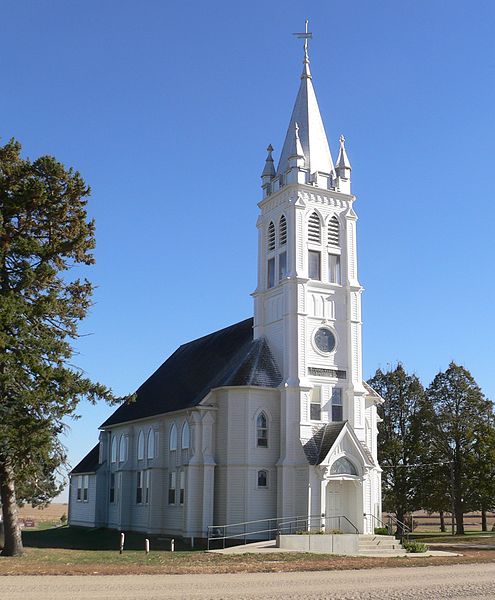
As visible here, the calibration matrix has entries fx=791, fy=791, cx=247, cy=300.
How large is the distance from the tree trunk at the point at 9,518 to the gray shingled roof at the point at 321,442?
15414 millimetres

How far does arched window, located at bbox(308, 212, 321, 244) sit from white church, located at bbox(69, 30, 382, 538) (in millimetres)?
55

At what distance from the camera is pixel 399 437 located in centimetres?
5622

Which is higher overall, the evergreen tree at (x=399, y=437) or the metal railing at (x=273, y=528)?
the evergreen tree at (x=399, y=437)

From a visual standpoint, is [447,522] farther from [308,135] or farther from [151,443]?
[308,135]

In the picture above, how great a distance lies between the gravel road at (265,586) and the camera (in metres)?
17.4

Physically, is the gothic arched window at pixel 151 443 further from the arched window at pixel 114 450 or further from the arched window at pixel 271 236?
the arched window at pixel 271 236

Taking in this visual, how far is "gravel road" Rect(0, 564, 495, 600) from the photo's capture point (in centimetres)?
1744

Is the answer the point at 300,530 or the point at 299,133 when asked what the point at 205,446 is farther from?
the point at 299,133

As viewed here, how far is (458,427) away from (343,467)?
56.0 feet

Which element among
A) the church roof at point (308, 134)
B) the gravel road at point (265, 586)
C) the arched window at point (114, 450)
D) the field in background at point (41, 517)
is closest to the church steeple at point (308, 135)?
the church roof at point (308, 134)

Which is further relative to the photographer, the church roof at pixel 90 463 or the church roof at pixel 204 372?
the church roof at pixel 90 463

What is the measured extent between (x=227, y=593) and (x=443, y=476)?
39148mm

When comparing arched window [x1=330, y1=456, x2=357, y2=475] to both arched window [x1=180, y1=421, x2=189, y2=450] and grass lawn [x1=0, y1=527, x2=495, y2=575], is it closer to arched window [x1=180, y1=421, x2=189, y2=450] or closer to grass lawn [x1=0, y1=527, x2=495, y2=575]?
grass lawn [x1=0, y1=527, x2=495, y2=575]

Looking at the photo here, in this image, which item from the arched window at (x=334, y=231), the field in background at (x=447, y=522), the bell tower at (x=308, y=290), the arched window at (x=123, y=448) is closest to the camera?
the bell tower at (x=308, y=290)
